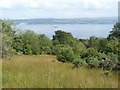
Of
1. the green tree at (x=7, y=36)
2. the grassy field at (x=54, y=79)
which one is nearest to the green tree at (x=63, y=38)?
the green tree at (x=7, y=36)

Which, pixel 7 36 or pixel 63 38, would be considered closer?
pixel 7 36

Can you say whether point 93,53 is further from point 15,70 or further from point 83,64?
point 15,70

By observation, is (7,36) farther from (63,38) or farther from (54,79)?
(63,38)

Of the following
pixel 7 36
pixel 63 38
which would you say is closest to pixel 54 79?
pixel 7 36

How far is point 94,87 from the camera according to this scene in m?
5.89

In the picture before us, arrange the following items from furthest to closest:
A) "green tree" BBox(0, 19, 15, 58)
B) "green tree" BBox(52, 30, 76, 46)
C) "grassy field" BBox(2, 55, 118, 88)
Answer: "green tree" BBox(52, 30, 76, 46) < "green tree" BBox(0, 19, 15, 58) < "grassy field" BBox(2, 55, 118, 88)

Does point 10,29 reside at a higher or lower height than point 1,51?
higher

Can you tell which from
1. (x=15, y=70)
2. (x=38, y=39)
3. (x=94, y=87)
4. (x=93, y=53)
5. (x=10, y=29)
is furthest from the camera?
(x=38, y=39)

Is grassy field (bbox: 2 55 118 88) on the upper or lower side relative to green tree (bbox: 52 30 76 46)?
upper

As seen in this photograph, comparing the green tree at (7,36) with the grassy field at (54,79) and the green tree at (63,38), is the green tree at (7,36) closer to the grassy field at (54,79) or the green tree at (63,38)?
the grassy field at (54,79)

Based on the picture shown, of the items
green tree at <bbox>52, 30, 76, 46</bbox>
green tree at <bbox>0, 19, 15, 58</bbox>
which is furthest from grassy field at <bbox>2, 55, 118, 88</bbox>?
green tree at <bbox>52, 30, 76, 46</bbox>

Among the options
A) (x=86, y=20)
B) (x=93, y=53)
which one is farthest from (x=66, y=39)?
(x=93, y=53)

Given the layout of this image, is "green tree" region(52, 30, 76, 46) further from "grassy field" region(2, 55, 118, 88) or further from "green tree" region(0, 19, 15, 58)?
"grassy field" region(2, 55, 118, 88)

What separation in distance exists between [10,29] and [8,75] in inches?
134
